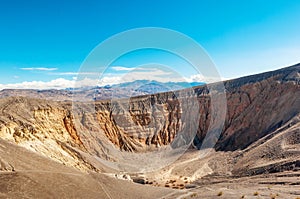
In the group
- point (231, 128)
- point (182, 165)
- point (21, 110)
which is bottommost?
point (182, 165)

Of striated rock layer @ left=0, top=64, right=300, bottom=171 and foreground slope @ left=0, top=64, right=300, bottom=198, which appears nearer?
foreground slope @ left=0, top=64, right=300, bottom=198

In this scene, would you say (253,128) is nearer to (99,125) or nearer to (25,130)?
(99,125)

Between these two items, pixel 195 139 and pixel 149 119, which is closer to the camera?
→ pixel 195 139

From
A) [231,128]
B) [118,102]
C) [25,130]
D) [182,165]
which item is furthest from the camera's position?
[118,102]

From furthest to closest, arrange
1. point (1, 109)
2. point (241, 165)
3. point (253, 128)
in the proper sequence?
point (253, 128) < point (241, 165) < point (1, 109)

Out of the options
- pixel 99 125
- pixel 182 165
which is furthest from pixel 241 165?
pixel 99 125

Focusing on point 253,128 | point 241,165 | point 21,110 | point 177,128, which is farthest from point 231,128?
point 21,110

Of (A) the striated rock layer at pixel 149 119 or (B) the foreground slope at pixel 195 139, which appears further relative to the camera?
(A) the striated rock layer at pixel 149 119

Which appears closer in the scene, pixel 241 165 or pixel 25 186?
pixel 25 186

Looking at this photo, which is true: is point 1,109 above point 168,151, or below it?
above

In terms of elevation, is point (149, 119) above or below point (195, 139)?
above
